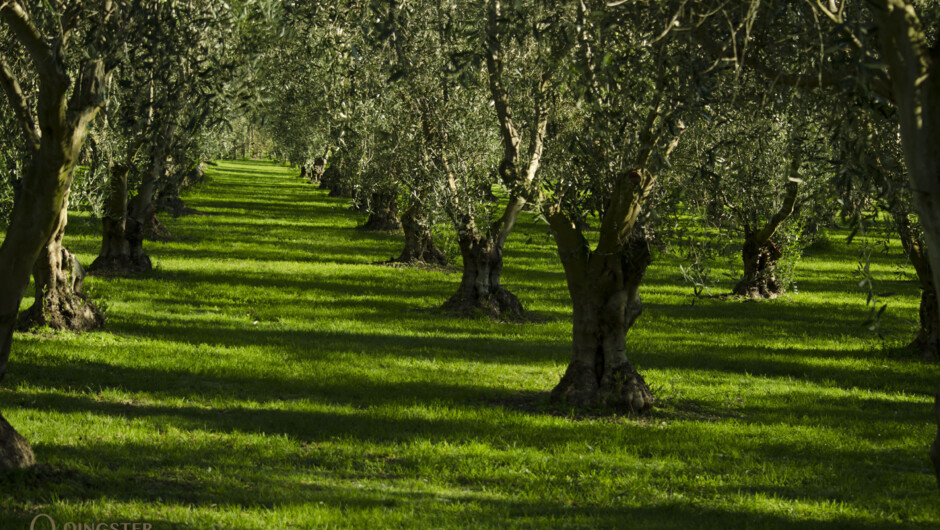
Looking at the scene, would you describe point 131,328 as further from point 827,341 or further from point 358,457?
point 827,341

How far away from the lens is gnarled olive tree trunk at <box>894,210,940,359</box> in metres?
16.3

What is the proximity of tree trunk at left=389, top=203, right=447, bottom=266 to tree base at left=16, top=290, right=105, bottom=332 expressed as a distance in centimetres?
1270

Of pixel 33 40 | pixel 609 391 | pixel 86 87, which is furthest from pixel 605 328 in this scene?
pixel 33 40

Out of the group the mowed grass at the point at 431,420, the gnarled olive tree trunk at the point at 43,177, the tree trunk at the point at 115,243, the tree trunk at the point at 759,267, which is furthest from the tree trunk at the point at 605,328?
→ the tree trunk at the point at 115,243

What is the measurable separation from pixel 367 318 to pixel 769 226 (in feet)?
36.2

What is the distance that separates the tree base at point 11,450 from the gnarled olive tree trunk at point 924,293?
42.5ft

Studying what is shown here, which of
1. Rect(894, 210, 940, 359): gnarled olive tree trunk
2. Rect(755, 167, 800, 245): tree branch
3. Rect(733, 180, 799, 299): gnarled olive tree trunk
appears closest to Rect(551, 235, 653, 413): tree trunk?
Rect(894, 210, 940, 359): gnarled olive tree trunk

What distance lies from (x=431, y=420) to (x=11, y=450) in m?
5.03

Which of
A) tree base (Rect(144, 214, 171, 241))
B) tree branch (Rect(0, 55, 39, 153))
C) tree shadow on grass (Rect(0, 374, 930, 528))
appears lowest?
tree shadow on grass (Rect(0, 374, 930, 528))

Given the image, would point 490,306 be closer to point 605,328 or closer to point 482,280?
point 482,280

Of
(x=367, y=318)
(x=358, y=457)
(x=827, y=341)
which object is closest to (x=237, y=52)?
(x=358, y=457)

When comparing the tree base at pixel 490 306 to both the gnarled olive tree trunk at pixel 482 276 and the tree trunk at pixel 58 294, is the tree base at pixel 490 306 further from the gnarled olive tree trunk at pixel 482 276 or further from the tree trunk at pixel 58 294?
the tree trunk at pixel 58 294

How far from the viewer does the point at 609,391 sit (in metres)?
12.4

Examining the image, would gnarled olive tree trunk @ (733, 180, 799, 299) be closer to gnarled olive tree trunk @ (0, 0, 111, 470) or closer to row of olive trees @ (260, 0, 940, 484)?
row of olive trees @ (260, 0, 940, 484)
